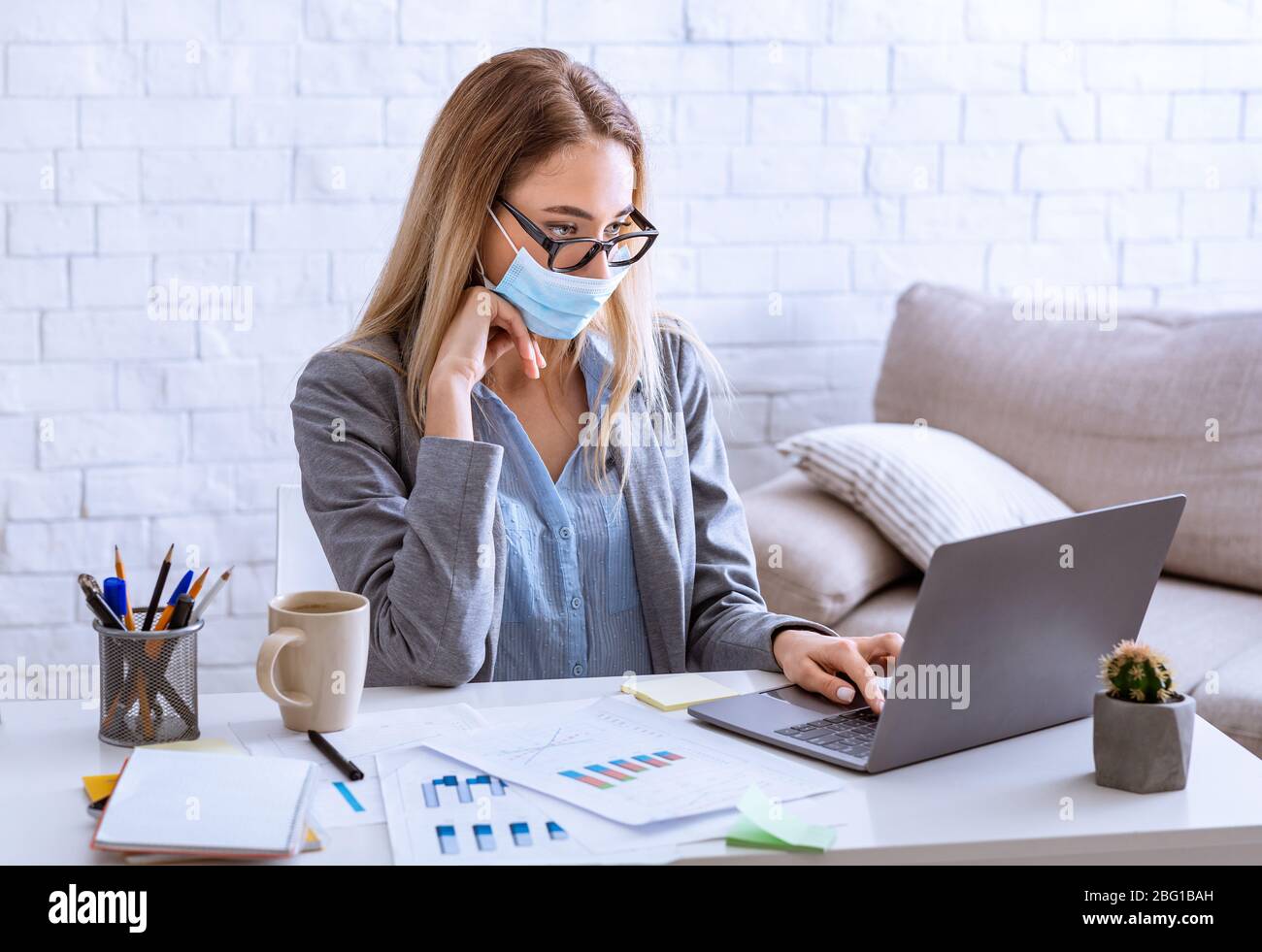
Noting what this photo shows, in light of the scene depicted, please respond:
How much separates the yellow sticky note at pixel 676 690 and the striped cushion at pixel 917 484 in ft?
3.44

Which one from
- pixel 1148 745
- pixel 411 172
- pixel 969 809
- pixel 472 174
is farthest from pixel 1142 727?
pixel 411 172

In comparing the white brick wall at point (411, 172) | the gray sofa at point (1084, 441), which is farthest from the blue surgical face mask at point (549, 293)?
the white brick wall at point (411, 172)

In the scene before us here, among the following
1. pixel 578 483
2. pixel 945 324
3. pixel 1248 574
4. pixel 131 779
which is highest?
pixel 945 324

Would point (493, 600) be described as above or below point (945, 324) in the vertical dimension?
below

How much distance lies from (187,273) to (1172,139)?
1.98 m

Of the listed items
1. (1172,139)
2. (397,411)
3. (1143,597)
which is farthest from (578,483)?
(1172,139)

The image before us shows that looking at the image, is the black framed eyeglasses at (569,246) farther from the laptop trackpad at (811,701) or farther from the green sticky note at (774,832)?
the green sticky note at (774,832)

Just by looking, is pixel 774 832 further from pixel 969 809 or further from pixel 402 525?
pixel 402 525

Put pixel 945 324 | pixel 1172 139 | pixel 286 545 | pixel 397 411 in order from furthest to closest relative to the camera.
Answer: pixel 1172 139 → pixel 945 324 → pixel 286 545 → pixel 397 411

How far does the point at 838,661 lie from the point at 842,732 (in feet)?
0.42

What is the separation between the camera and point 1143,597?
1085mm

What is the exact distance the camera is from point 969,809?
2.99ft

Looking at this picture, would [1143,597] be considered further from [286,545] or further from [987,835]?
[286,545]

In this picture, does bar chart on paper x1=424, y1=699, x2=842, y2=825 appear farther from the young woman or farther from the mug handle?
the young woman
